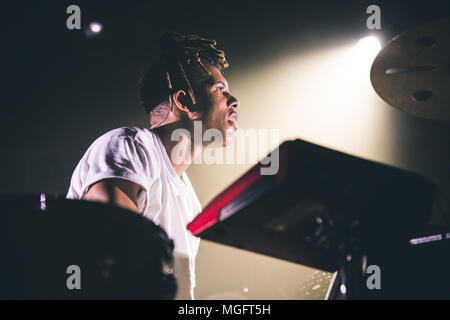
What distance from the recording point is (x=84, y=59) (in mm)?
2100

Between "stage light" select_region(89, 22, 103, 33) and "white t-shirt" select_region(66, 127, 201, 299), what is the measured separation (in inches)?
33.1

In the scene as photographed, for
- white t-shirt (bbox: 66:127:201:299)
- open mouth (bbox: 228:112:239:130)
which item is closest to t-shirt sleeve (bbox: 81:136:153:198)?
white t-shirt (bbox: 66:127:201:299)

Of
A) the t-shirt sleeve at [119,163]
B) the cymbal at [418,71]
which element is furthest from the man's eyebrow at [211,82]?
the cymbal at [418,71]

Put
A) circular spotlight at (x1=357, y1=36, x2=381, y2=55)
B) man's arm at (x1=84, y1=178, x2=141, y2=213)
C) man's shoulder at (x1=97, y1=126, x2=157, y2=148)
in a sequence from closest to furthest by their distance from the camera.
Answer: man's arm at (x1=84, y1=178, x2=141, y2=213)
man's shoulder at (x1=97, y1=126, x2=157, y2=148)
circular spotlight at (x1=357, y1=36, x2=381, y2=55)

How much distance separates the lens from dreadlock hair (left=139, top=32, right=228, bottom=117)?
6.38 feet

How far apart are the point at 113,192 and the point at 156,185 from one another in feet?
1.13

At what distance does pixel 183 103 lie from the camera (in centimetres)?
190

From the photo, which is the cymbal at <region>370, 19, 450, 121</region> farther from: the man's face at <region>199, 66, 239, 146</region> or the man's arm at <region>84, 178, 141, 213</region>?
the man's arm at <region>84, 178, 141, 213</region>

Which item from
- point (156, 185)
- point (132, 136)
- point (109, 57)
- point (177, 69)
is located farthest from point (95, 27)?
point (156, 185)

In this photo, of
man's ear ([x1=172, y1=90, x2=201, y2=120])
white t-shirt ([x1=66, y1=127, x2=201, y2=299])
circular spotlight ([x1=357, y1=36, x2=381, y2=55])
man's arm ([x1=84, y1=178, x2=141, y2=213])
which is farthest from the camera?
circular spotlight ([x1=357, y1=36, x2=381, y2=55])

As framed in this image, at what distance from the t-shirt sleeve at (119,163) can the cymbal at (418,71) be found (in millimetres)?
825

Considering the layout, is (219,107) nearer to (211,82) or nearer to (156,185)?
(211,82)
